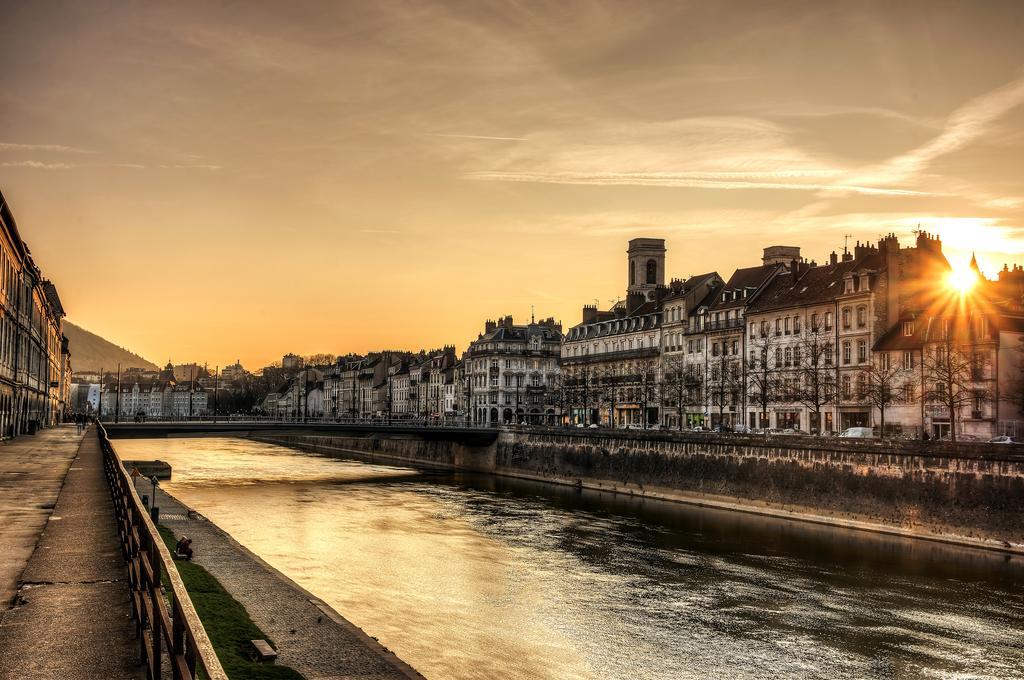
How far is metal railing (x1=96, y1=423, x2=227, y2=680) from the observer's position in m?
6.42

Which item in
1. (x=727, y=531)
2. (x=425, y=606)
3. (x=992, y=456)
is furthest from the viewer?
(x=727, y=531)

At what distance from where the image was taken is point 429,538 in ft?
142

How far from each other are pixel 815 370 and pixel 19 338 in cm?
5464

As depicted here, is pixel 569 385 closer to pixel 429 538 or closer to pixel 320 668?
pixel 429 538

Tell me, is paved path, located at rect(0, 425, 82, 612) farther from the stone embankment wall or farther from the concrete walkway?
the stone embankment wall

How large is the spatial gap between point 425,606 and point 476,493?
124 feet

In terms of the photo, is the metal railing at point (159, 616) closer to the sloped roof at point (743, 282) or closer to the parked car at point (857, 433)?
the parked car at point (857, 433)

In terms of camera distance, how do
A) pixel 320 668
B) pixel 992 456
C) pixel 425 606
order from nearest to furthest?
pixel 320 668 → pixel 425 606 → pixel 992 456

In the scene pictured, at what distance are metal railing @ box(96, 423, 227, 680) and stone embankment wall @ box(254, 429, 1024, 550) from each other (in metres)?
39.1

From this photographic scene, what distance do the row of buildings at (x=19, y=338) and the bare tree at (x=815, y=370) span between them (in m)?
52.5

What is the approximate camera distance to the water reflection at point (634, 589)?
24156 millimetres

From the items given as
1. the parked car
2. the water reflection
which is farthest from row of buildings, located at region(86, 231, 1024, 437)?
the water reflection

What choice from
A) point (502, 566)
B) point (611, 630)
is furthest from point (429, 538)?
point (611, 630)

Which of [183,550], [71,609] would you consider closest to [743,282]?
[183,550]
